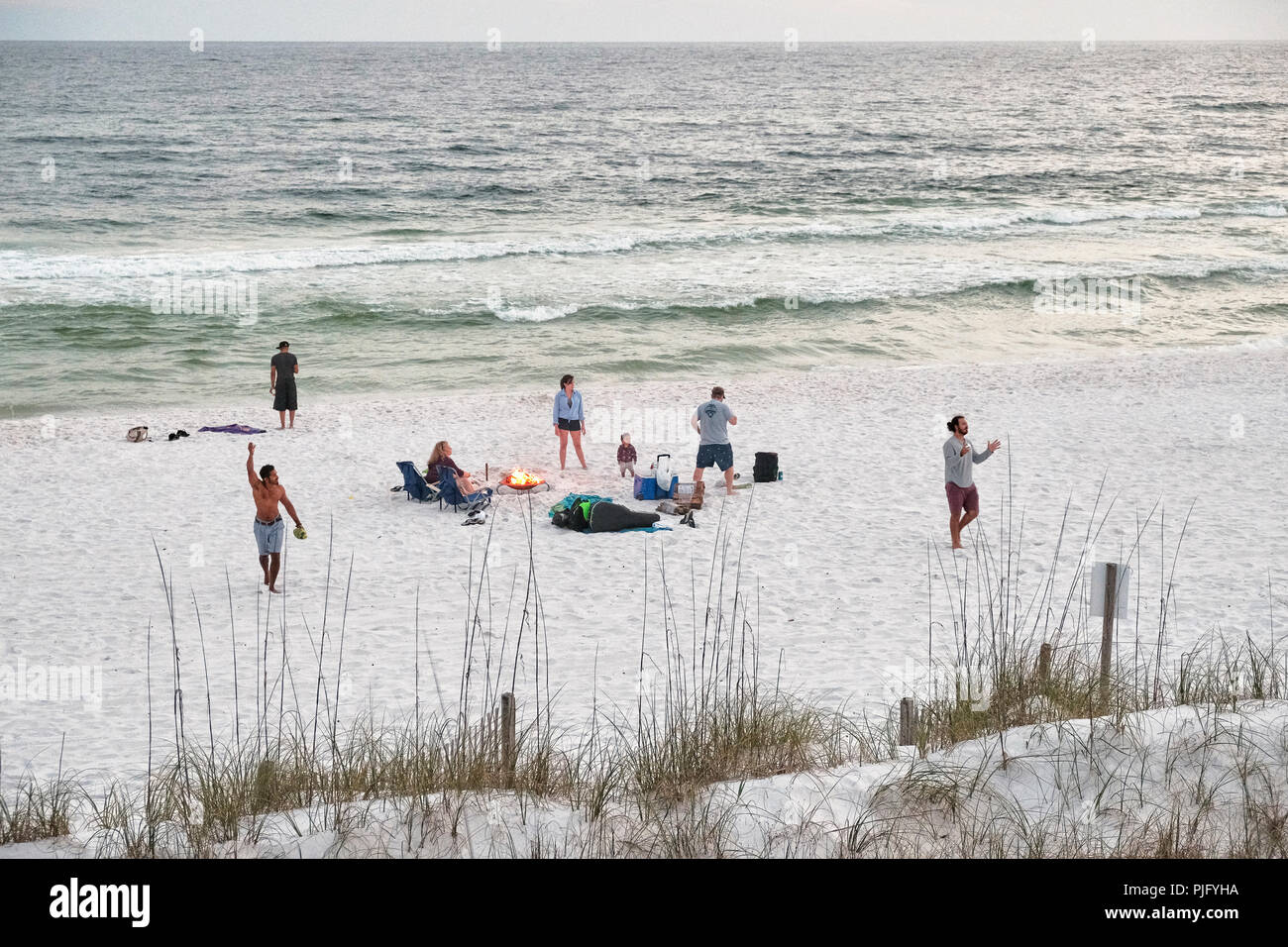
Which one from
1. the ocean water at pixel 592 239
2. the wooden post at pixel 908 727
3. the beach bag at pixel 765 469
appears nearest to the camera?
the wooden post at pixel 908 727

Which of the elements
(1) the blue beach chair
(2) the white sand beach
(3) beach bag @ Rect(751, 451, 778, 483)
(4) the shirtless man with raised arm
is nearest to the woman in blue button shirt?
(2) the white sand beach

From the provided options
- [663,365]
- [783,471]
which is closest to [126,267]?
[663,365]

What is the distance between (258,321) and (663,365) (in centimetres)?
1017

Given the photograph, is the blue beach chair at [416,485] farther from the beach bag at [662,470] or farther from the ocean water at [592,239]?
the ocean water at [592,239]

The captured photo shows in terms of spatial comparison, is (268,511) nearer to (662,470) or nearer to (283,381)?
(662,470)

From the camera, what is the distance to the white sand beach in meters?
9.46

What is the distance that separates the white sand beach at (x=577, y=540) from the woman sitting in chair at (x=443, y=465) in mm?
422

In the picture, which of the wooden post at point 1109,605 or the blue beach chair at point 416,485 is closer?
the wooden post at point 1109,605

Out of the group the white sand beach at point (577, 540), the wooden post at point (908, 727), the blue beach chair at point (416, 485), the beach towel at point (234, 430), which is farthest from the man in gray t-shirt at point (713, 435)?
the wooden post at point (908, 727)

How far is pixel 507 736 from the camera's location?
540cm

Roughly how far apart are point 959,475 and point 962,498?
0.91ft

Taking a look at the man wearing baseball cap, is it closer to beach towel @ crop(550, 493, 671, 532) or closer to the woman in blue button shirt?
the woman in blue button shirt

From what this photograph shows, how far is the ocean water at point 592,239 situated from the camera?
25625 millimetres

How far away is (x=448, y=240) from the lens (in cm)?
3900
